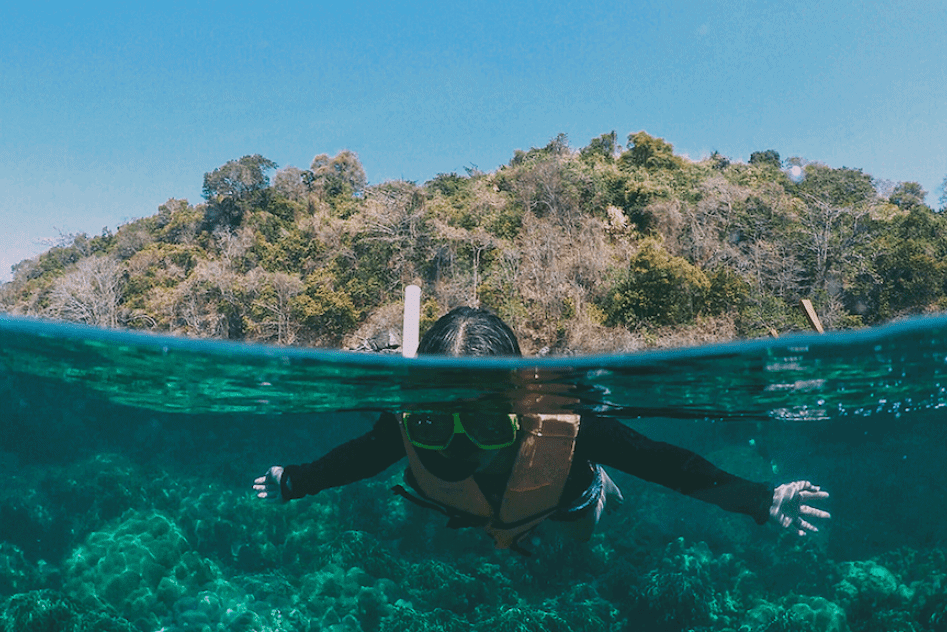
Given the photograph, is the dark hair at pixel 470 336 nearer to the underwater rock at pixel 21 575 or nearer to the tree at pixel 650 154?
the underwater rock at pixel 21 575

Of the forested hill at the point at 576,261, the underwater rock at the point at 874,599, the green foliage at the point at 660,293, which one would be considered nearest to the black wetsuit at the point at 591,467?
the underwater rock at the point at 874,599

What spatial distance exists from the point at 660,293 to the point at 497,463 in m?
Result: 26.0

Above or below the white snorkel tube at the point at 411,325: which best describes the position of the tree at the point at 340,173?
above

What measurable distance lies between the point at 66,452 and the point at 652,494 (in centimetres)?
1073

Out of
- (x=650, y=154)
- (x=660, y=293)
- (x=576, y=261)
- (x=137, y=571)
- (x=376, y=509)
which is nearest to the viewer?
(x=137, y=571)

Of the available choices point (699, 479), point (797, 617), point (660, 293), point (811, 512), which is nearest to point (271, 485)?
point (699, 479)

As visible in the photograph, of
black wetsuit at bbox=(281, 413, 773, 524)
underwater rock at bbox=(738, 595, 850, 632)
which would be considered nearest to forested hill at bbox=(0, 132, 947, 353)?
underwater rock at bbox=(738, 595, 850, 632)

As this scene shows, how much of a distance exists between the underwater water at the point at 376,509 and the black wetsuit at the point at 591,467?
111 centimetres

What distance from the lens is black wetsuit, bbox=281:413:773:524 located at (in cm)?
530

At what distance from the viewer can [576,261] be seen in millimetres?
34562

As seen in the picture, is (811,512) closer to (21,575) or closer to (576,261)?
(21,575)

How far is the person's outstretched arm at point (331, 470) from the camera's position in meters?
6.01

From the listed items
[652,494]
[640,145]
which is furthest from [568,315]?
[652,494]

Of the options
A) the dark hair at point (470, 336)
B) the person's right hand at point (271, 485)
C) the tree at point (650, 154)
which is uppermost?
the tree at point (650, 154)
